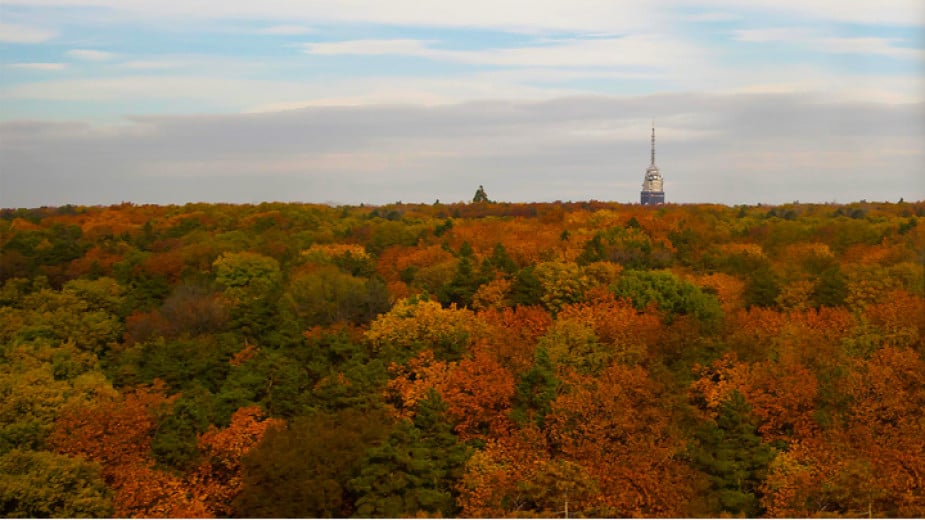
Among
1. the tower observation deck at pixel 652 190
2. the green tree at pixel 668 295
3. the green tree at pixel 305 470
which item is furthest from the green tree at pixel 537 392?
the tower observation deck at pixel 652 190

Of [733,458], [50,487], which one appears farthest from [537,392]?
[50,487]

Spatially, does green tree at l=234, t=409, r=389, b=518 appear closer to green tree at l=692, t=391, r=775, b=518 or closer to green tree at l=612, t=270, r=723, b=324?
green tree at l=692, t=391, r=775, b=518

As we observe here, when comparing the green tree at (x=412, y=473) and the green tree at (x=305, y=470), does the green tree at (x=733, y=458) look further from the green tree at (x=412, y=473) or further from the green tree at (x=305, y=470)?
the green tree at (x=305, y=470)

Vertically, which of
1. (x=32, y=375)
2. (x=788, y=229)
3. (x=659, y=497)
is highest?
(x=788, y=229)

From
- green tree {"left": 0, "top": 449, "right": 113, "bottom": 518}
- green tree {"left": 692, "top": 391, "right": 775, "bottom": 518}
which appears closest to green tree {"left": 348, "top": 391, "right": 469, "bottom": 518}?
green tree {"left": 692, "top": 391, "right": 775, "bottom": 518}

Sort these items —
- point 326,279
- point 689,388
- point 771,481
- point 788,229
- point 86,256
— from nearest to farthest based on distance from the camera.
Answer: point 771,481 → point 689,388 → point 326,279 → point 86,256 → point 788,229

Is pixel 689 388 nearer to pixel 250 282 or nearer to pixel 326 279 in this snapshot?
pixel 326 279

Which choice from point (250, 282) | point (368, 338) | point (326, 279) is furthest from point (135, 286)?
point (368, 338)

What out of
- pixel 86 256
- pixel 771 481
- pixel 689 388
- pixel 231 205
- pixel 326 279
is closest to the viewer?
pixel 771 481
